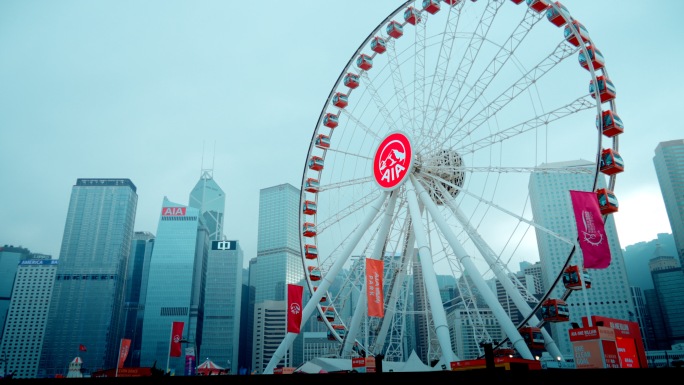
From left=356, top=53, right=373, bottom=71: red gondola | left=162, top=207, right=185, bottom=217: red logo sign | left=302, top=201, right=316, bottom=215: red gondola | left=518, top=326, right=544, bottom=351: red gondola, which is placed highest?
left=162, top=207, right=185, bottom=217: red logo sign

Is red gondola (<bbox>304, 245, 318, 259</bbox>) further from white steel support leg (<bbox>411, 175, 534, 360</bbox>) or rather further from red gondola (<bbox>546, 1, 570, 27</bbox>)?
red gondola (<bbox>546, 1, 570, 27</bbox>)

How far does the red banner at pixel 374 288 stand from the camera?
27597 millimetres

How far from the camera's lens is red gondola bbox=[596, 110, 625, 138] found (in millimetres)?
25656

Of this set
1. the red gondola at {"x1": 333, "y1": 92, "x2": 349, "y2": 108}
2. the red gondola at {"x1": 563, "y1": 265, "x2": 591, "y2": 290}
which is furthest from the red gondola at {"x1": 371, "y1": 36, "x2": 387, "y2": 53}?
the red gondola at {"x1": 563, "y1": 265, "x2": 591, "y2": 290}

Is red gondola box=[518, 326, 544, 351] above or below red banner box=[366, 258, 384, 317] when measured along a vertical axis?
below

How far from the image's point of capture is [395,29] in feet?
118

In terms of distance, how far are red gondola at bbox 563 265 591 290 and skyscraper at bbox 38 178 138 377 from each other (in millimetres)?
174408

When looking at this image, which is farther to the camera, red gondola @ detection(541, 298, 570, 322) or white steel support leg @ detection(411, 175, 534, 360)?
red gondola @ detection(541, 298, 570, 322)

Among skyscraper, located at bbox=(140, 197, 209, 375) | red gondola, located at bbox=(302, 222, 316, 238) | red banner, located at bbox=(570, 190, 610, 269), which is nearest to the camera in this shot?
red banner, located at bbox=(570, 190, 610, 269)

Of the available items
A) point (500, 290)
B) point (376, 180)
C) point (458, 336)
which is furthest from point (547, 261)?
point (376, 180)

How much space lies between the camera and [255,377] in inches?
375

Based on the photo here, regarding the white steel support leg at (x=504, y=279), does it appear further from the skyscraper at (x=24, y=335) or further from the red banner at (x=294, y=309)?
the skyscraper at (x=24, y=335)

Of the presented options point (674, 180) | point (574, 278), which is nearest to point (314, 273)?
point (574, 278)

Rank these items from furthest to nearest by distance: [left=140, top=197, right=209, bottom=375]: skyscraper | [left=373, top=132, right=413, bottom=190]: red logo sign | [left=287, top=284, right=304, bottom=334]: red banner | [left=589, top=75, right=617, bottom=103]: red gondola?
[left=140, top=197, right=209, bottom=375]: skyscraper
[left=373, top=132, right=413, bottom=190]: red logo sign
[left=287, top=284, right=304, bottom=334]: red banner
[left=589, top=75, right=617, bottom=103]: red gondola
